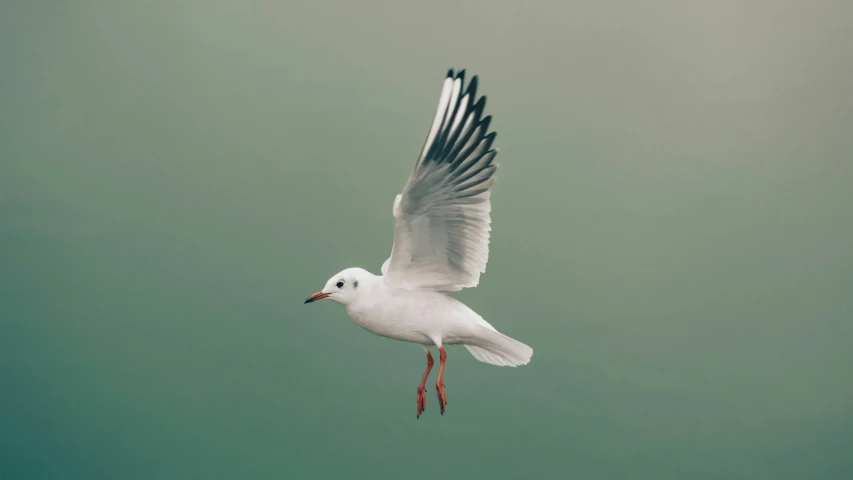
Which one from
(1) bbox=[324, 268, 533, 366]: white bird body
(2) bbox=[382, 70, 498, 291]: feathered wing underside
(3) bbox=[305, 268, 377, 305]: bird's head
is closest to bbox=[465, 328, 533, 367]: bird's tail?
(1) bbox=[324, 268, 533, 366]: white bird body

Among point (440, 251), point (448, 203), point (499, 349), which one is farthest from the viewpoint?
point (499, 349)

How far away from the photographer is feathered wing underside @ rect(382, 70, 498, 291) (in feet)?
5.97

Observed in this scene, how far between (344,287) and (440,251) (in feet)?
0.89

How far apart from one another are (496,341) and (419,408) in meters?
0.28

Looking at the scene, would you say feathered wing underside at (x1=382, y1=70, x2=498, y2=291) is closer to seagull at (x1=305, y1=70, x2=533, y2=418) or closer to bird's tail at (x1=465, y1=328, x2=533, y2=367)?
seagull at (x1=305, y1=70, x2=533, y2=418)

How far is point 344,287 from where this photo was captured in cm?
200

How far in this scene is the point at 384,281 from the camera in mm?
2074

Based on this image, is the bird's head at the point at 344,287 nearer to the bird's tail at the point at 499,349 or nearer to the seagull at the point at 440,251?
the seagull at the point at 440,251

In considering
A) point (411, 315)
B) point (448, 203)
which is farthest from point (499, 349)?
point (448, 203)

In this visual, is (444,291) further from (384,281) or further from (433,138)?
(433,138)

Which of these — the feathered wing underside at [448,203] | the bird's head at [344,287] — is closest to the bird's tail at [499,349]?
the feathered wing underside at [448,203]

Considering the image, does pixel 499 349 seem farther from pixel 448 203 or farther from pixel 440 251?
pixel 448 203

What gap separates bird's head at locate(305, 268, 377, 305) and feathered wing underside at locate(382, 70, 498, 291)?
0.09 m

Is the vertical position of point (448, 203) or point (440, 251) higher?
point (448, 203)
